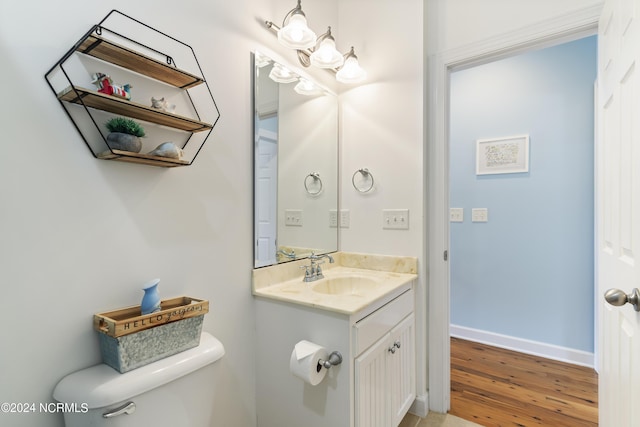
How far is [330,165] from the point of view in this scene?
1994mm

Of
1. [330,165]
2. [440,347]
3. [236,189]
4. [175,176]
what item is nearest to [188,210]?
[175,176]

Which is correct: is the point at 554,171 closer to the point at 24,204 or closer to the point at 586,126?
the point at 586,126

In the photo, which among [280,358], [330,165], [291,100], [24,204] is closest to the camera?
[24,204]

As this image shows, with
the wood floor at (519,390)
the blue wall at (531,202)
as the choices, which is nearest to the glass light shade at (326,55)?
the blue wall at (531,202)

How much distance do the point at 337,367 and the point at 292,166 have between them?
3.43 feet

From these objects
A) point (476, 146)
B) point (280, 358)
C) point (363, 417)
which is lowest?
point (363, 417)

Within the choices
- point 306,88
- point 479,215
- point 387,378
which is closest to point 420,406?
point 387,378

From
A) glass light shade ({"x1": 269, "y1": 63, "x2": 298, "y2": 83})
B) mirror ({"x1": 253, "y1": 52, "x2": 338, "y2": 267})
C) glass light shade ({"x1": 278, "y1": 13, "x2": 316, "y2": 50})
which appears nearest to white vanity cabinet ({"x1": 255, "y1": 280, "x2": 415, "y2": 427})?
mirror ({"x1": 253, "y1": 52, "x2": 338, "y2": 267})

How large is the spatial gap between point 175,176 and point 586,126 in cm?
278

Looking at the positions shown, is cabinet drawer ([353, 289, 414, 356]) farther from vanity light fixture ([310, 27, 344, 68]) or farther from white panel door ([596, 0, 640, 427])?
vanity light fixture ([310, 27, 344, 68])

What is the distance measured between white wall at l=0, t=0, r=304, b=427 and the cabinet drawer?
534 mm

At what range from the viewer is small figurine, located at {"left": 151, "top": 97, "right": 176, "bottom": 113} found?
1.02 meters

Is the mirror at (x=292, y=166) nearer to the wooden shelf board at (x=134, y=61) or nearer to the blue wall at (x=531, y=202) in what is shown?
the wooden shelf board at (x=134, y=61)

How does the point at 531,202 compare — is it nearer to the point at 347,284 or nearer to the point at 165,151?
the point at 347,284
